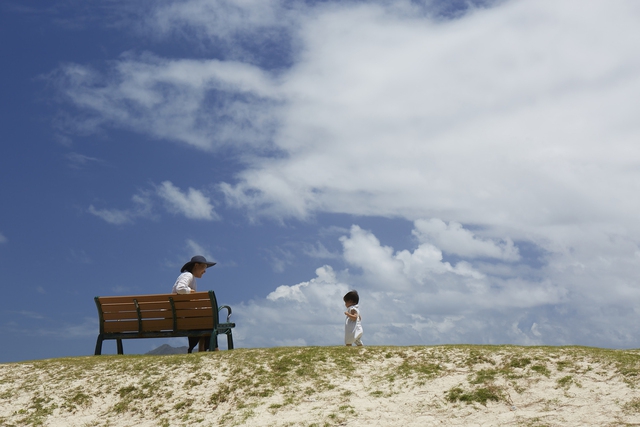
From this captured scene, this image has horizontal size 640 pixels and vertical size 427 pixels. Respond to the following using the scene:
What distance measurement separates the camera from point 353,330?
42.4ft

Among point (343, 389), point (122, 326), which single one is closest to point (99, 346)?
point (122, 326)

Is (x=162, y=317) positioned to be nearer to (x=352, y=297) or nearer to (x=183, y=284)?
(x=183, y=284)

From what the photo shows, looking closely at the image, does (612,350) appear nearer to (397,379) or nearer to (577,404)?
(577,404)

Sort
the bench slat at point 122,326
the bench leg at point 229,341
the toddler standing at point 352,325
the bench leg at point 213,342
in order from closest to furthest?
the toddler standing at point 352,325 < the bench leg at point 213,342 < the bench leg at point 229,341 < the bench slat at point 122,326

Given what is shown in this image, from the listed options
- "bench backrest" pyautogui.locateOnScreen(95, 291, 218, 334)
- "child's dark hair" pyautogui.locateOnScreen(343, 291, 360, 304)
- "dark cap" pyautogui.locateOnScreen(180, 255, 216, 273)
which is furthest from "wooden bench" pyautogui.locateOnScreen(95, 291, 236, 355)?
"child's dark hair" pyautogui.locateOnScreen(343, 291, 360, 304)

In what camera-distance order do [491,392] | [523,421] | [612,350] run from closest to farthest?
[523,421] < [491,392] < [612,350]

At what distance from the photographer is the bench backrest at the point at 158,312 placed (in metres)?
13.9

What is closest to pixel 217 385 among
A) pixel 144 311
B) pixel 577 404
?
pixel 144 311

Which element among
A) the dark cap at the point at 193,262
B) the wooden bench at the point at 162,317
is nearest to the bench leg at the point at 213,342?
the wooden bench at the point at 162,317

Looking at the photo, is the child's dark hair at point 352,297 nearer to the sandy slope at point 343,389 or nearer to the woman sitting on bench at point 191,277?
the sandy slope at point 343,389

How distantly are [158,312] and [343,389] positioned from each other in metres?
5.99

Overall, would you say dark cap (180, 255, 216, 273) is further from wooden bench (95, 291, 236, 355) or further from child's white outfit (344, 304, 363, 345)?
Answer: child's white outfit (344, 304, 363, 345)

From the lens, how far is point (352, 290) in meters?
13.2

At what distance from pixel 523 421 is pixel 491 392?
3.20ft
